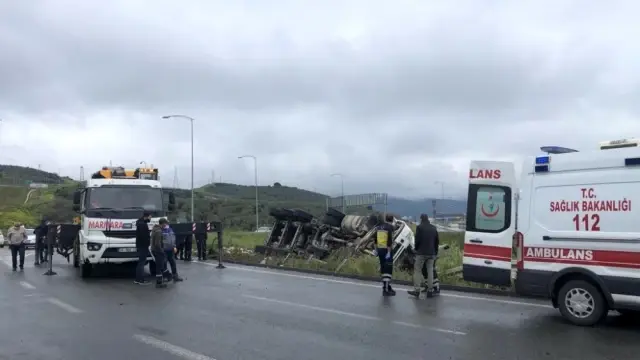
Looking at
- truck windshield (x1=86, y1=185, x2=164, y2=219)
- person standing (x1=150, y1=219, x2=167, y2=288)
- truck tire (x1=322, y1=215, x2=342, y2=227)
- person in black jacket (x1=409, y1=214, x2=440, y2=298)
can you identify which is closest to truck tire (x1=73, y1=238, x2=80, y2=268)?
truck windshield (x1=86, y1=185, x2=164, y2=219)

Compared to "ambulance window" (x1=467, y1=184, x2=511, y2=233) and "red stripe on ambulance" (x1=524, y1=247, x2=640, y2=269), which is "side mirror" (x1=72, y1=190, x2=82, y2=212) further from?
"red stripe on ambulance" (x1=524, y1=247, x2=640, y2=269)

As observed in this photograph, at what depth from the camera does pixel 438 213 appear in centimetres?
2692

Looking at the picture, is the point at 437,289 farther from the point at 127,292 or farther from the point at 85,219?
the point at 85,219

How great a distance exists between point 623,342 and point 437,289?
17.8 feet

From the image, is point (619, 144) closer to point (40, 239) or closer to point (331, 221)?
point (331, 221)

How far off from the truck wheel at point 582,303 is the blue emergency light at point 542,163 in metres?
1.84

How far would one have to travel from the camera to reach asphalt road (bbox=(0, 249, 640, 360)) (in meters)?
7.98

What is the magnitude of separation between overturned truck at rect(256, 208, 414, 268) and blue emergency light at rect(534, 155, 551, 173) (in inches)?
327

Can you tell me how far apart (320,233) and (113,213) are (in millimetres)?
7059

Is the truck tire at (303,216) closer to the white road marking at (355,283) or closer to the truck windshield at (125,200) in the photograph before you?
the white road marking at (355,283)

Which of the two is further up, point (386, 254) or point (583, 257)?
point (583, 257)

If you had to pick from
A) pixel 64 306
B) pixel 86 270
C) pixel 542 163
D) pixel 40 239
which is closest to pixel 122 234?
pixel 86 270

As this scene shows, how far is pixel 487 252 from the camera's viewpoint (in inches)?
430

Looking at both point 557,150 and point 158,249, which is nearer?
point 557,150
